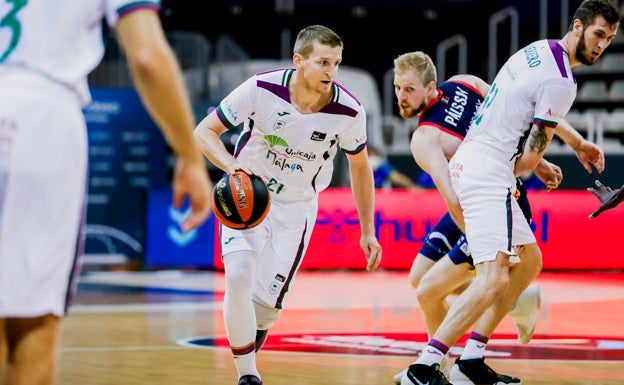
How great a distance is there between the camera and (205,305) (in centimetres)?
1141

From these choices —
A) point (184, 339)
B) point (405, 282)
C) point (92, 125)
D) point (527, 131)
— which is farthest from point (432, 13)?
point (527, 131)

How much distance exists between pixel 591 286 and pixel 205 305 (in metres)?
5.20

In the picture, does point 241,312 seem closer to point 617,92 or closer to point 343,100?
point 343,100

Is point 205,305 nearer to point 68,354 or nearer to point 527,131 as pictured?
point 68,354

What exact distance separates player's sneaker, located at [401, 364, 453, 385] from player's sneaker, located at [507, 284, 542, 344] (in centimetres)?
110

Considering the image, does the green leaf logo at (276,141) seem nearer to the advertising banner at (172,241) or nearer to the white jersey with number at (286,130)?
the white jersey with number at (286,130)

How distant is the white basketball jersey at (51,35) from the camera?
3.02 m

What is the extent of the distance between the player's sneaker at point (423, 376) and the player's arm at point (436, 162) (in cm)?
82

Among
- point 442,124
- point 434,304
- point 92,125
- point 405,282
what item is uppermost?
point 442,124

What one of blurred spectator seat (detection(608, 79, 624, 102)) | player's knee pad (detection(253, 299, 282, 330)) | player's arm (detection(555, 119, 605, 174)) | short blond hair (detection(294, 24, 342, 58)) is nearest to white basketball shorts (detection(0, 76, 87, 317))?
short blond hair (detection(294, 24, 342, 58))

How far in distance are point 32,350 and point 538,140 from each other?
3660mm

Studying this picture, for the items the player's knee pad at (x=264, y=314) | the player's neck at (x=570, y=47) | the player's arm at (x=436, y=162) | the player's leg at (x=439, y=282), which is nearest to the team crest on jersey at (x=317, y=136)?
the player's arm at (x=436, y=162)

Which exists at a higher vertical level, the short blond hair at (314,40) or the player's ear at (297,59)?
the short blond hair at (314,40)

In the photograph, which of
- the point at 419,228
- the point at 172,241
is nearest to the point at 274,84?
the point at 419,228
